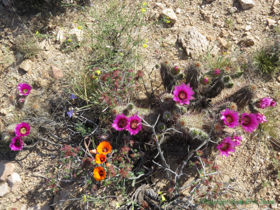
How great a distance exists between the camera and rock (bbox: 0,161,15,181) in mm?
3045

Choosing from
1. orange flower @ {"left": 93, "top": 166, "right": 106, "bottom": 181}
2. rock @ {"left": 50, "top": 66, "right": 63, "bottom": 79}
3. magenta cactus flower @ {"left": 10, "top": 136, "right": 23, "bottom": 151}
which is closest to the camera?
orange flower @ {"left": 93, "top": 166, "right": 106, "bottom": 181}

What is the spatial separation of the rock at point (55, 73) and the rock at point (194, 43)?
2.29 m

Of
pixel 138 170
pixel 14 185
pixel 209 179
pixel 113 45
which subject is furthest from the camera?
pixel 113 45

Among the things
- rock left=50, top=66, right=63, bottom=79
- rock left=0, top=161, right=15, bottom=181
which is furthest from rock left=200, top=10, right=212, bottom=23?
rock left=0, top=161, right=15, bottom=181

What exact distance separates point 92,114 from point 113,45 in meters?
1.38

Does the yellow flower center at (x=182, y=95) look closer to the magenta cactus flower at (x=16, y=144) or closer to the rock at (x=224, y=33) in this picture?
the rock at (x=224, y=33)

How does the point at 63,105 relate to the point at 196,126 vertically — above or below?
below

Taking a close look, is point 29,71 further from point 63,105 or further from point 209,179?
point 209,179

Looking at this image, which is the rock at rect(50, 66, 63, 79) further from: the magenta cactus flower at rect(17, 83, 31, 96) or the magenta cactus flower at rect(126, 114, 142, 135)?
the magenta cactus flower at rect(126, 114, 142, 135)

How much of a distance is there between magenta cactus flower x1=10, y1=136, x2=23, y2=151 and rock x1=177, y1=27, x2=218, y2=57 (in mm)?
3049

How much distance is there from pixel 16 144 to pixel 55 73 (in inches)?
53.9

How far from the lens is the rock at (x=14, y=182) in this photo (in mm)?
3012

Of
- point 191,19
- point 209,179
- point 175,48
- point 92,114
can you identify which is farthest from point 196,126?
point 191,19

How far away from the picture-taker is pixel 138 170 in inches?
106
